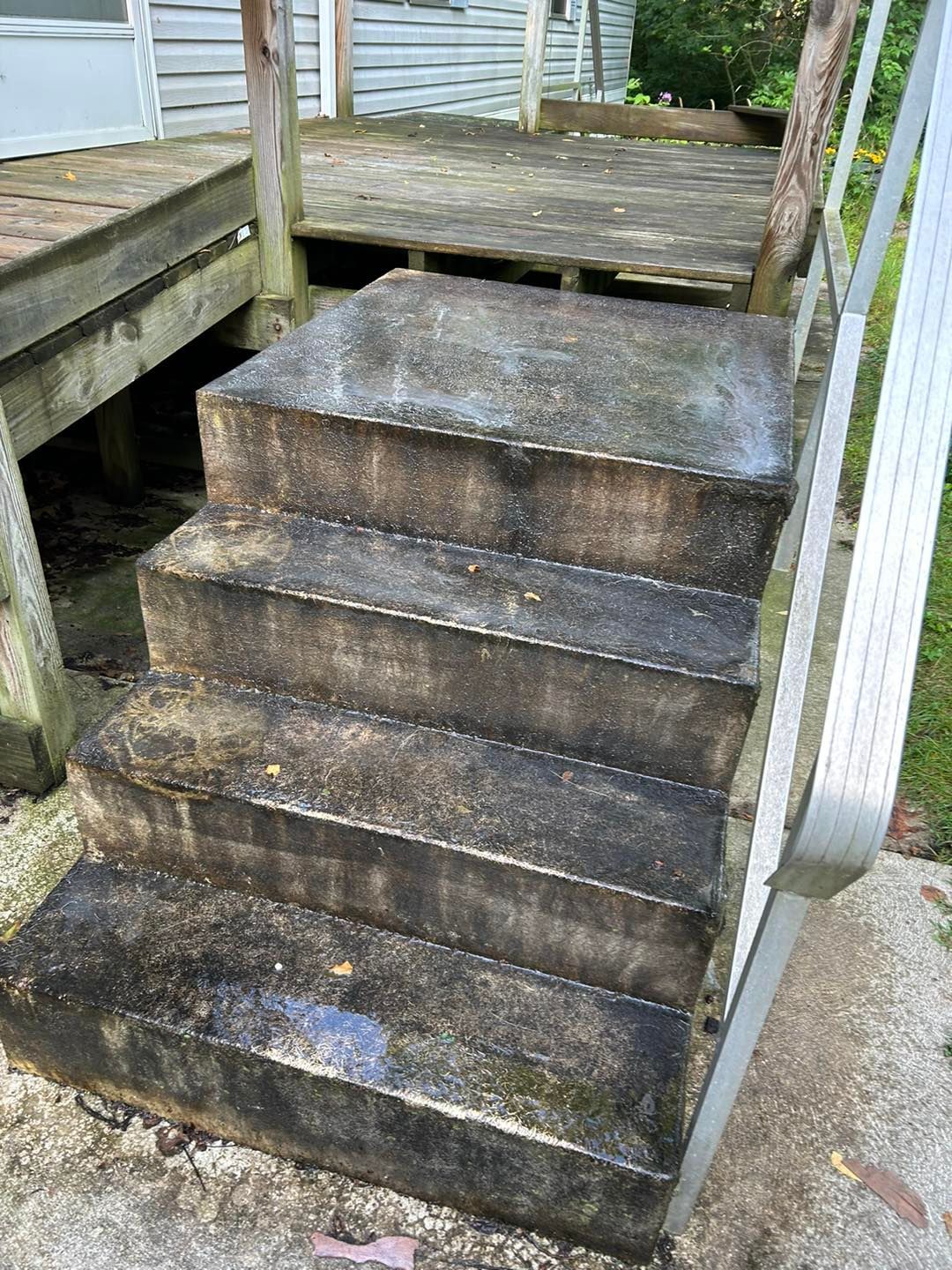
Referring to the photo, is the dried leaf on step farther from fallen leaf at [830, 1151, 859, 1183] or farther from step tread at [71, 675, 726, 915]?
step tread at [71, 675, 726, 915]

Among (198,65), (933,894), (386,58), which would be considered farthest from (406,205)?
(386,58)

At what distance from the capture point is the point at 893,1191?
1.64 meters

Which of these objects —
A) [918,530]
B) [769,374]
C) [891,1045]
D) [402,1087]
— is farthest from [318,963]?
[769,374]

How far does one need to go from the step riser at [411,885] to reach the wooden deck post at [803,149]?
2.22 meters

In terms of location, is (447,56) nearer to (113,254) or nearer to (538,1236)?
(113,254)

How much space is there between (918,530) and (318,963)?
1321 millimetres

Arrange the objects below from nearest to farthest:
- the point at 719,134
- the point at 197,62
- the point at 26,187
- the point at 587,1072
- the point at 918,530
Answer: the point at 918,530 < the point at 587,1072 < the point at 26,187 < the point at 197,62 < the point at 719,134

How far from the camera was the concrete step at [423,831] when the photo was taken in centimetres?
164

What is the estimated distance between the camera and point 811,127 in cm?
282

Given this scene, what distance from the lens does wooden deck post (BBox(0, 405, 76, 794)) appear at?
2182mm

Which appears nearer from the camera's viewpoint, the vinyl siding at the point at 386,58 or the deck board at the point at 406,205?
the deck board at the point at 406,205

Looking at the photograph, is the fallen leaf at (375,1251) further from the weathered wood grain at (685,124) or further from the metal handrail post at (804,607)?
the weathered wood grain at (685,124)

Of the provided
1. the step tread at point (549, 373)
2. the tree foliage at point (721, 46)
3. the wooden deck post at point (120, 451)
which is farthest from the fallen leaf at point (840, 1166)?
the tree foliage at point (721, 46)

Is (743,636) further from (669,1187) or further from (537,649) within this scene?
(669,1187)
